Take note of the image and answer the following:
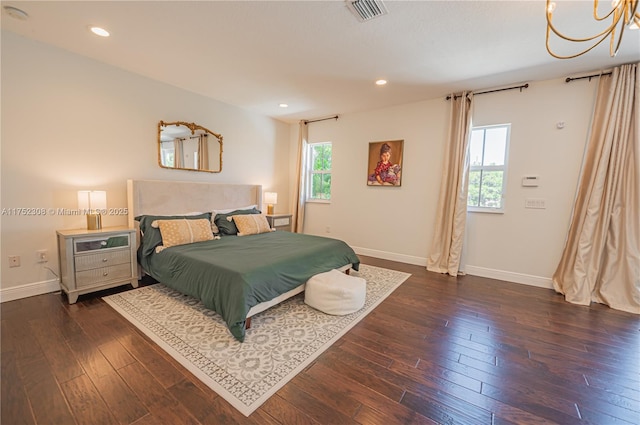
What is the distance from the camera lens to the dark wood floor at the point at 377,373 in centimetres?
140

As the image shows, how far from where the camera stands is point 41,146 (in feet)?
8.81

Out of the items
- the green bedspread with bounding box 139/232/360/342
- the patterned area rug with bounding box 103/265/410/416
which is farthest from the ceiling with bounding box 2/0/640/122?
the patterned area rug with bounding box 103/265/410/416

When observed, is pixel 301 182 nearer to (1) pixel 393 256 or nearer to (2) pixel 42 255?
(1) pixel 393 256

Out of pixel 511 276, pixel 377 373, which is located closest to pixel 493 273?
pixel 511 276

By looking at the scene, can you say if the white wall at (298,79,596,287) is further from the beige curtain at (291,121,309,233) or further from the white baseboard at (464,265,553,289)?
the beige curtain at (291,121,309,233)

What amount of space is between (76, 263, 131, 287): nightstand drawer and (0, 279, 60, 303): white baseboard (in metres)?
0.55

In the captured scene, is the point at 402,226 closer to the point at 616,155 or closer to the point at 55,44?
the point at 616,155

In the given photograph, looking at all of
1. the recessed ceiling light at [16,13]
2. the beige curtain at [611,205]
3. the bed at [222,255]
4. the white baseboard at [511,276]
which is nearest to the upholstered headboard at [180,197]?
the bed at [222,255]

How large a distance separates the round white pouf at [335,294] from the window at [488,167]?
2.35 meters

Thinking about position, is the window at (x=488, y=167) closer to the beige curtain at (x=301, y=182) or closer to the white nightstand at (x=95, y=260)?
the beige curtain at (x=301, y=182)

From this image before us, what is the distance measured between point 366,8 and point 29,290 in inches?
164

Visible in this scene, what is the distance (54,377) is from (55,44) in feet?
10.3

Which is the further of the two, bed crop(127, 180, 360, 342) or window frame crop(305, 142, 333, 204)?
window frame crop(305, 142, 333, 204)

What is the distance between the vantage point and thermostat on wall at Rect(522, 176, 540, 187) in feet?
11.0
